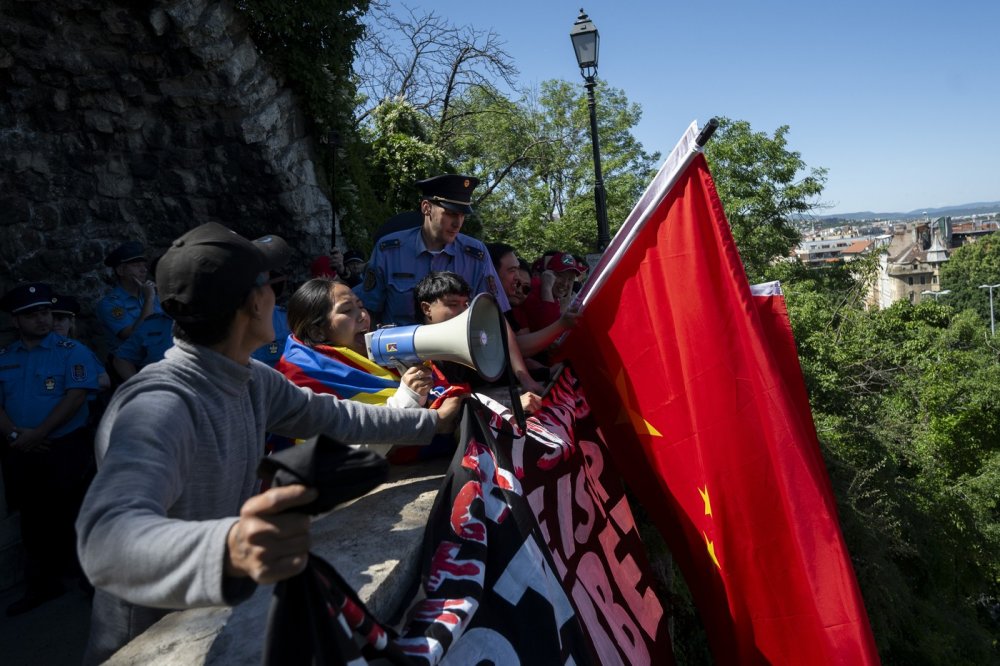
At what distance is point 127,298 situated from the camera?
5.62 metres

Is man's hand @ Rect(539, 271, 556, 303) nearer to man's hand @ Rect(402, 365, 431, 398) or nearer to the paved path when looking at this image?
man's hand @ Rect(402, 365, 431, 398)

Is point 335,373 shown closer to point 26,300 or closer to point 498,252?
point 498,252

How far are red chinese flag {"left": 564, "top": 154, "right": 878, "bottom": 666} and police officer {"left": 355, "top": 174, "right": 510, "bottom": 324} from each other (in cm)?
83

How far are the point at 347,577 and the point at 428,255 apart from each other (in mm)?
2468

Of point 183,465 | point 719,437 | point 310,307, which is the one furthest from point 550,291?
point 183,465

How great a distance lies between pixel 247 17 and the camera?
761 centimetres

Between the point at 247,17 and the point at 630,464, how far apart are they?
20.0 feet

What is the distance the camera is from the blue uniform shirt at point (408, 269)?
4293mm

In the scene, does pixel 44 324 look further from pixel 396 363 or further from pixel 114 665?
pixel 114 665

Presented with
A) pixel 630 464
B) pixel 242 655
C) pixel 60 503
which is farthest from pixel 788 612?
pixel 60 503

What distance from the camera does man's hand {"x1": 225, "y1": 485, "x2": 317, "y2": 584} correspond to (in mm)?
1206

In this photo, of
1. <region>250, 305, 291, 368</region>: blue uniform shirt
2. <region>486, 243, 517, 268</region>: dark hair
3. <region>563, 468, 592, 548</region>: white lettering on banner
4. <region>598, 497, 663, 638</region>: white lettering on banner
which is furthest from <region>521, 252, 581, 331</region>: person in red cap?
<region>563, 468, 592, 548</region>: white lettering on banner

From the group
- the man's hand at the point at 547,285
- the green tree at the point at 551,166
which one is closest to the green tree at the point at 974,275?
the green tree at the point at 551,166

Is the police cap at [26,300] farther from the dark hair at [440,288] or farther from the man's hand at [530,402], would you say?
the man's hand at [530,402]
